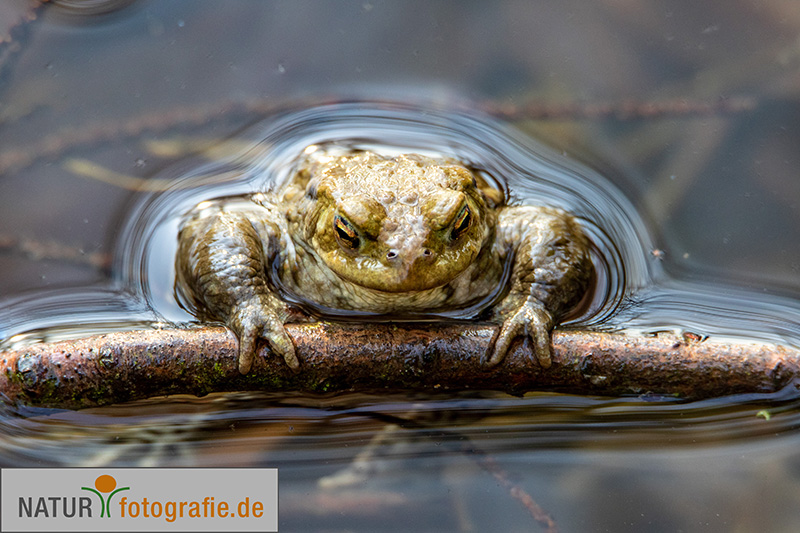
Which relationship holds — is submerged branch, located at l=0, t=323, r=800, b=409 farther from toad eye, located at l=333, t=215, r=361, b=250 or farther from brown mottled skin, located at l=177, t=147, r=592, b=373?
toad eye, located at l=333, t=215, r=361, b=250

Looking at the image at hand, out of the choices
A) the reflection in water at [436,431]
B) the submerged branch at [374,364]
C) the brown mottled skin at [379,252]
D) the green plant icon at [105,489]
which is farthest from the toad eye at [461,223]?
the green plant icon at [105,489]

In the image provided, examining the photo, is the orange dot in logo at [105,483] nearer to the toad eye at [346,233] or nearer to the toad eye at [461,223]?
the toad eye at [346,233]

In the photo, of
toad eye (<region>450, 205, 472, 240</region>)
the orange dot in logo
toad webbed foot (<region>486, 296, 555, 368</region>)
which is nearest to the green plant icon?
the orange dot in logo

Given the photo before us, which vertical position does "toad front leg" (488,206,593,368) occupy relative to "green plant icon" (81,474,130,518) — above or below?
above

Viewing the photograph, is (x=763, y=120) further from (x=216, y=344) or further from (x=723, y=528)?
(x=216, y=344)

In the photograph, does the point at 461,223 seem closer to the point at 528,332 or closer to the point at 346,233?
the point at 346,233

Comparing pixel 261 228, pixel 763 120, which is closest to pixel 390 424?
pixel 261 228
